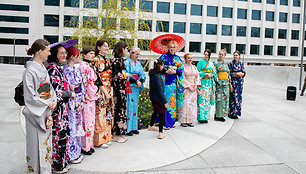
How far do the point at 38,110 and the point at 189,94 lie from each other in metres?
3.75

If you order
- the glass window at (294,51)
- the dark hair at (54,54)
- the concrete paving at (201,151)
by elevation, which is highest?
the glass window at (294,51)

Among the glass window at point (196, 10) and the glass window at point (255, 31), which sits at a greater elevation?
the glass window at point (196, 10)

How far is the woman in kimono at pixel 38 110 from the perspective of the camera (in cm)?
268

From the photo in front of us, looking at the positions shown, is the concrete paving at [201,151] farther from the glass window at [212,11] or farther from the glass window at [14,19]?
the glass window at [14,19]

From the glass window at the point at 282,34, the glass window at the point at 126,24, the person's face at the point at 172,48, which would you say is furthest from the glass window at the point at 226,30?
the person's face at the point at 172,48

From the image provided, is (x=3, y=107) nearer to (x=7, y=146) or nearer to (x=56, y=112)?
(x=7, y=146)

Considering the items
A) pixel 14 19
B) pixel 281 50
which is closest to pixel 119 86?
pixel 14 19

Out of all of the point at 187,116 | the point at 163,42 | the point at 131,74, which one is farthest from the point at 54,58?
the point at 187,116

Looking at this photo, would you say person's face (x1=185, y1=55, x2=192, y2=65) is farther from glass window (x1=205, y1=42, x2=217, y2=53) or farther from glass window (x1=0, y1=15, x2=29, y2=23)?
glass window (x1=0, y1=15, x2=29, y2=23)

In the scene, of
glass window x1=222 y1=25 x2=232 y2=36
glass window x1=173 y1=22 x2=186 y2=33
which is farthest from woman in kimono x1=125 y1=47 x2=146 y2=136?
glass window x1=222 y1=25 x2=232 y2=36

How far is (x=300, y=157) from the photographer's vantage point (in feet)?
13.1

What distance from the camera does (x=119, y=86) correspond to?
4414 millimetres

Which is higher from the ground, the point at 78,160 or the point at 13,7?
the point at 13,7

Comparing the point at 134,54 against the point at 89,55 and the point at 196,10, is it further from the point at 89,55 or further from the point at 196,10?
the point at 196,10
